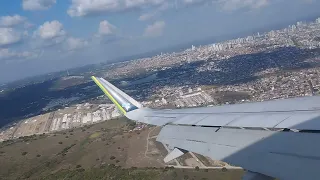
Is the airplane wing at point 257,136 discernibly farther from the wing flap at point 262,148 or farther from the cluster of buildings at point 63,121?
the cluster of buildings at point 63,121

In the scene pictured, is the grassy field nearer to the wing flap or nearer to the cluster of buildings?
the wing flap

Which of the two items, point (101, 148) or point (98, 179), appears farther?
point (101, 148)

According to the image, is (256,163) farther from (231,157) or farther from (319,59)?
(319,59)

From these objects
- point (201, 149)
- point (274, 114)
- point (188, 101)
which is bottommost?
point (188, 101)

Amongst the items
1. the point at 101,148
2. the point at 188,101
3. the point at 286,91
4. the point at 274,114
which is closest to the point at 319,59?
the point at 286,91

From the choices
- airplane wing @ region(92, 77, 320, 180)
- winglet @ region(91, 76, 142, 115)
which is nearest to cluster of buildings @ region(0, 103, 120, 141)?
winglet @ region(91, 76, 142, 115)

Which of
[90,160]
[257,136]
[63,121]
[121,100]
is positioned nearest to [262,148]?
[257,136]

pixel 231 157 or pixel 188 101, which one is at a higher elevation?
pixel 231 157
